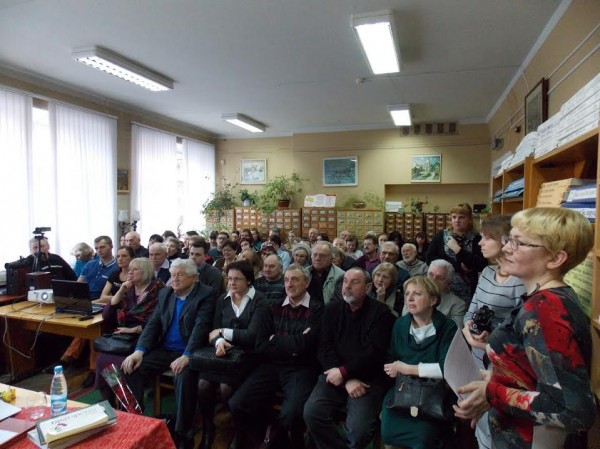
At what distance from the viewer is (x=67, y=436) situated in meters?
1.47

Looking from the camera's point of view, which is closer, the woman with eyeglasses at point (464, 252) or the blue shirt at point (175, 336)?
the blue shirt at point (175, 336)

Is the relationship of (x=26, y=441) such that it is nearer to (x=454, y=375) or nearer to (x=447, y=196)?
(x=454, y=375)

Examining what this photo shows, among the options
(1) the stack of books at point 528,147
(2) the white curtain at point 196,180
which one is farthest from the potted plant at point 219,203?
(1) the stack of books at point 528,147

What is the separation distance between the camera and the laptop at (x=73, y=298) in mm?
3689

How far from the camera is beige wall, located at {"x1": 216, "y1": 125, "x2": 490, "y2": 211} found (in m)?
8.31

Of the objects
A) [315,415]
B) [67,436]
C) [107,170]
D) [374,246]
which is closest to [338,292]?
[315,415]

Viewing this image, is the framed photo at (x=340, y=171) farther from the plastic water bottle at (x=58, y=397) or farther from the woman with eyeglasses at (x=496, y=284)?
the plastic water bottle at (x=58, y=397)

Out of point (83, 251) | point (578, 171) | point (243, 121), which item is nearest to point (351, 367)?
point (578, 171)

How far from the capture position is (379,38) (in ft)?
12.8

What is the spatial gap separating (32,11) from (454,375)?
471 cm

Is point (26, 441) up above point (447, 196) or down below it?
below

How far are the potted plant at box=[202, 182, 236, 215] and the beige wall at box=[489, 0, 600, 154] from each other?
6.82 m

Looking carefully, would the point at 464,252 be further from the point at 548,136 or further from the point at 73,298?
the point at 73,298

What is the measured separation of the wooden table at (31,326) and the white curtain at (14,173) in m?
1.45
